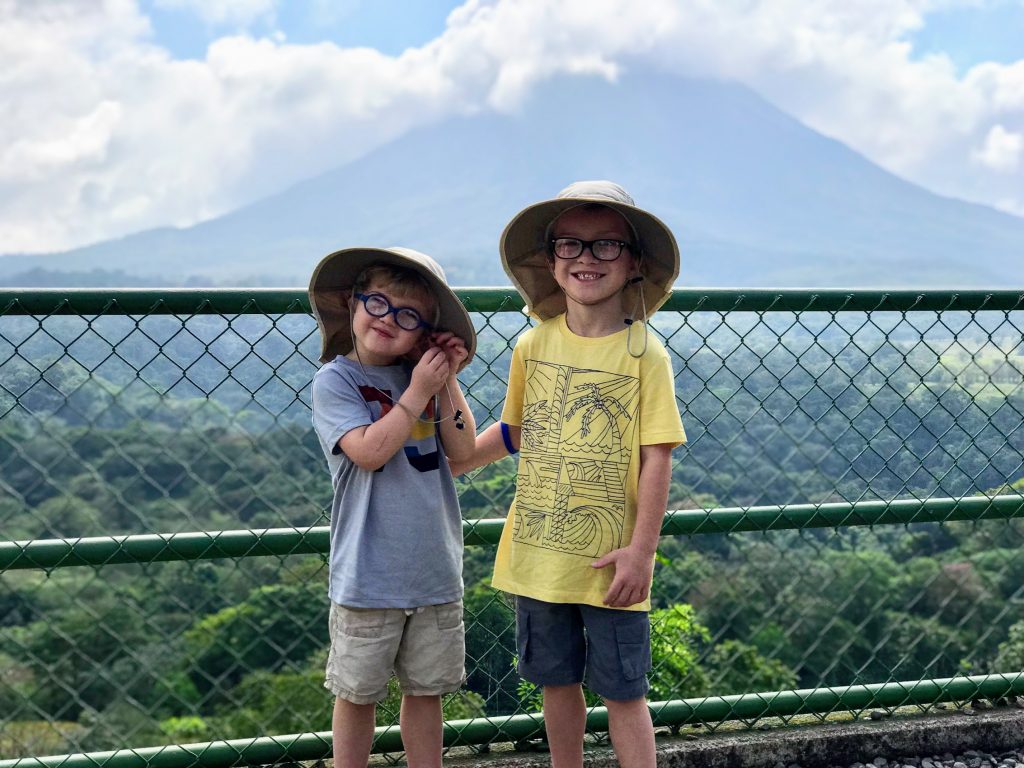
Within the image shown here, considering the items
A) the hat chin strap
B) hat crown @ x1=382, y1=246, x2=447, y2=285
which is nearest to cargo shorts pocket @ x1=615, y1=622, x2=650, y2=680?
the hat chin strap

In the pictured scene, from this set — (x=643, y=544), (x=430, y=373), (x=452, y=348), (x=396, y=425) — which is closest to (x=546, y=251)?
(x=452, y=348)

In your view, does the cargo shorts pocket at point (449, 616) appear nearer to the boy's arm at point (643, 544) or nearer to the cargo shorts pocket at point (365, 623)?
the cargo shorts pocket at point (365, 623)

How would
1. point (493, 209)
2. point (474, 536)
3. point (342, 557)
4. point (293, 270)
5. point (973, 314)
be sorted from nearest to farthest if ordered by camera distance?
point (342, 557)
point (474, 536)
point (973, 314)
point (293, 270)
point (493, 209)

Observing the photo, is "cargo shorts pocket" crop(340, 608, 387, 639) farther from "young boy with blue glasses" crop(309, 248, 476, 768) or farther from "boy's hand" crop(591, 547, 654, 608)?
"boy's hand" crop(591, 547, 654, 608)

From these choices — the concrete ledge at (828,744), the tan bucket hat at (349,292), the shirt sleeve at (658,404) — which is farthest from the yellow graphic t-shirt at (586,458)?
the concrete ledge at (828,744)

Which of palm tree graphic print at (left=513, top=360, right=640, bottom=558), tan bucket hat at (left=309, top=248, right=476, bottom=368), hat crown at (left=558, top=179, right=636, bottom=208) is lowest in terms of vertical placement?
palm tree graphic print at (left=513, top=360, right=640, bottom=558)

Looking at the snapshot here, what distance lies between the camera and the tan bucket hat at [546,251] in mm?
2209

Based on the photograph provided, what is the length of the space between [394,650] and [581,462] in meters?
0.55

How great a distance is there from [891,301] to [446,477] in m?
1.37

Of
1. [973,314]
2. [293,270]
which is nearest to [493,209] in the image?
[293,270]

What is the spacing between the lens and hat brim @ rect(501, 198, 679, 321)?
2.24 m

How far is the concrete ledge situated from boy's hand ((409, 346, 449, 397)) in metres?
1.15

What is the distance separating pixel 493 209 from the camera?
194 m

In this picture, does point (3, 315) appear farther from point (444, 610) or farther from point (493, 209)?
point (493, 209)
